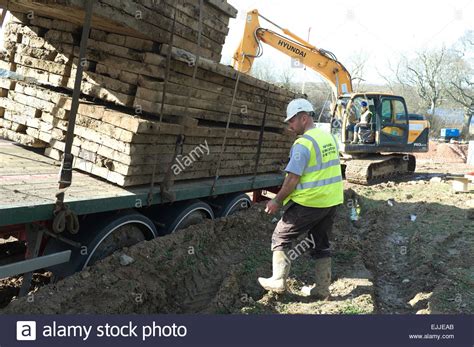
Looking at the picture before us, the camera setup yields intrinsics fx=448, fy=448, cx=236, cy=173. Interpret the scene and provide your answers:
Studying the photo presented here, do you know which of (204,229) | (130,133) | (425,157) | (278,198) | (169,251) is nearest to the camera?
(130,133)

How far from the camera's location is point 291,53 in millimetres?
13156

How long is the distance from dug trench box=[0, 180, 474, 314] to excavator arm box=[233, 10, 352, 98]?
5318mm

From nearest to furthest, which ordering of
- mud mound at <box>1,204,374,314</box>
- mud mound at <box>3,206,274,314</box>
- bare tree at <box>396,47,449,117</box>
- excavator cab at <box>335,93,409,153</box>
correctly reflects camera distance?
mud mound at <box>3,206,274,314</box> → mud mound at <box>1,204,374,314</box> → excavator cab at <box>335,93,409,153</box> → bare tree at <box>396,47,449,117</box>

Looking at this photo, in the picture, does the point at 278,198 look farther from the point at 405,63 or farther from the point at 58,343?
the point at 405,63

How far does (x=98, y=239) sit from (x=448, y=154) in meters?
25.2

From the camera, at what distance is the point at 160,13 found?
14.2 feet

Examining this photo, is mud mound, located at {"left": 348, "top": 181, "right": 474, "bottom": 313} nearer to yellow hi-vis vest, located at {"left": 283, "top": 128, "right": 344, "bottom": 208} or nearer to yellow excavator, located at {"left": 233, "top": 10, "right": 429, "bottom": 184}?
yellow hi-vis vest, located at {"left": 283, "top": 128, "right": 344, "bottom": 208}

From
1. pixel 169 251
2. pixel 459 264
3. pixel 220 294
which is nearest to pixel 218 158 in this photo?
pixel 169 251

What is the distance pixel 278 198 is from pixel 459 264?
342 cm

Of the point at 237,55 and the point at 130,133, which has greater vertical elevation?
the point at 237,55

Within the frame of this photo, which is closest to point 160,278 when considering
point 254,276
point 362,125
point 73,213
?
point 254,276


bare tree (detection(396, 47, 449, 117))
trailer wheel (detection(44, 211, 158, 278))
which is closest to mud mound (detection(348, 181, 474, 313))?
trailer wheel (detection(44, 211, 158, 278))

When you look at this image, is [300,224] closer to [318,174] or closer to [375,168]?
[318,174]

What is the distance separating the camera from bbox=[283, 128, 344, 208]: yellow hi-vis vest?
14.7 feet
